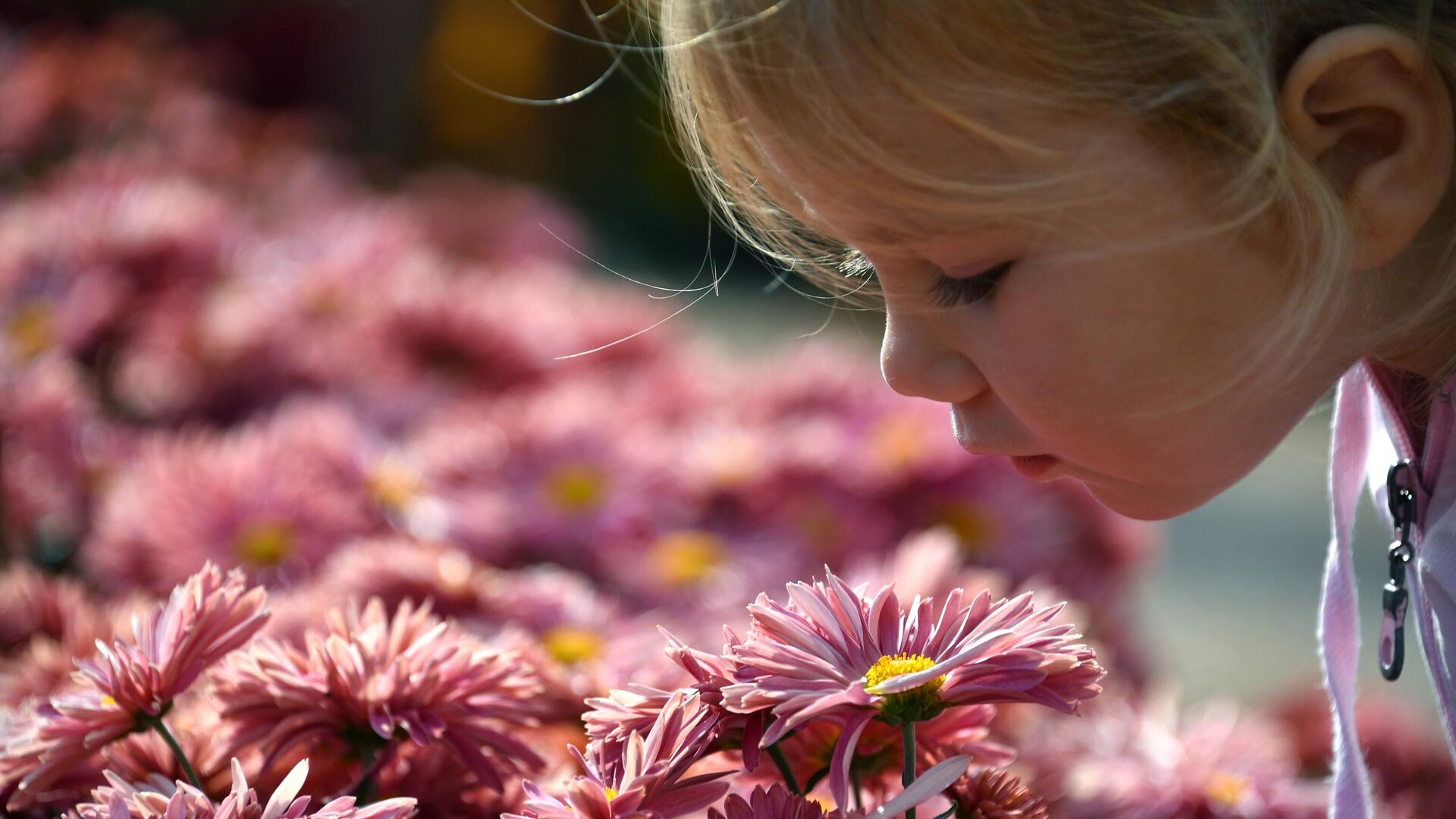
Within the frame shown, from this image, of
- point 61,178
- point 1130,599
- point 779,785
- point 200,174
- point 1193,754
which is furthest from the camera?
point 200,174

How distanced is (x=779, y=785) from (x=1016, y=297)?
0.63ft

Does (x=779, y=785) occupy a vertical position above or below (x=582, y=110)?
above

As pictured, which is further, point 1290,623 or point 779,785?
point 1290,623

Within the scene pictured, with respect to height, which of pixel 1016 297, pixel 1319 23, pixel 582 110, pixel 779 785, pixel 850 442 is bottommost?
pixel 582 110

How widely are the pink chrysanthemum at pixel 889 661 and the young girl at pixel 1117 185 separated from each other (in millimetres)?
110

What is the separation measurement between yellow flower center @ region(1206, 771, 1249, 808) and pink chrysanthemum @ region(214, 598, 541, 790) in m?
0.33

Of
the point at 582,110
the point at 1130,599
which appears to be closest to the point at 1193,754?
the point at 1130,599

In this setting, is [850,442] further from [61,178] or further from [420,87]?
[420,87]

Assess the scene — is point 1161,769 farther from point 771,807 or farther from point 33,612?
point 33,612

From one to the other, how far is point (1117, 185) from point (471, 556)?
0.63m

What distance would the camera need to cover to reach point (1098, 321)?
48 centimetres

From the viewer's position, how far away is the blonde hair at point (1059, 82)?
45 centimetres

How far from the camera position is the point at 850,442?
3.75 feet

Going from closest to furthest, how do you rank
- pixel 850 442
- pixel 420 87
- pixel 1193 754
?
pixel 1193 754 < pixel 850 442 < pixel 420 87
